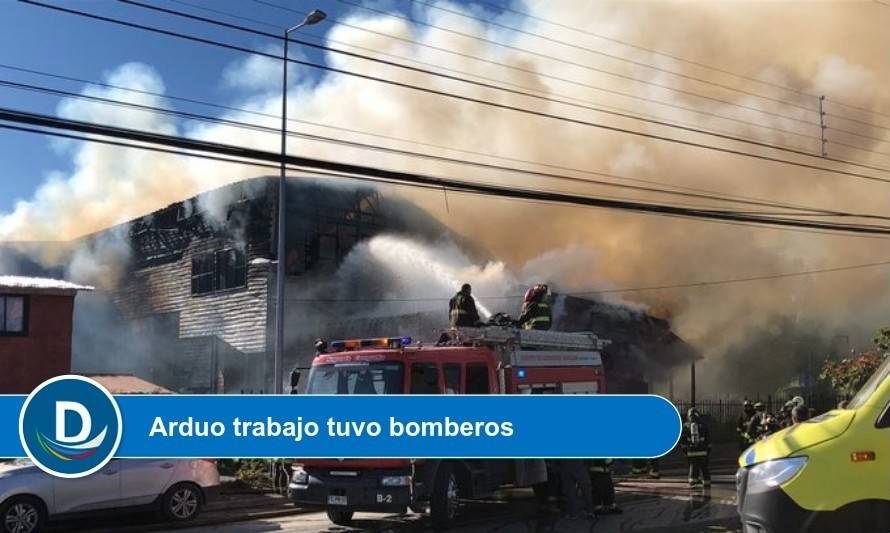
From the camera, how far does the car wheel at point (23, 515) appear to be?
8852 millimetres

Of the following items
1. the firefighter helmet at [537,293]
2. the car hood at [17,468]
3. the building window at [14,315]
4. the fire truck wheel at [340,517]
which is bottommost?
the fire truck wheel at [340,517]

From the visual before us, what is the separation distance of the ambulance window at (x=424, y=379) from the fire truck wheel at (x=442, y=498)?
0.85 meters

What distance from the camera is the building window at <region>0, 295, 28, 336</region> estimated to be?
Answer: 58.1ft

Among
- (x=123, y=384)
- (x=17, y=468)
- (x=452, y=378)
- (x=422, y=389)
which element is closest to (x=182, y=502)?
(x=17, y=468)

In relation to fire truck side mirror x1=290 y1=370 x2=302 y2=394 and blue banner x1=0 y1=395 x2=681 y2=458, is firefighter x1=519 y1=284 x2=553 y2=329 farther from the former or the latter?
fire truck side mirror x1=290 y1=370 x2=302 y2=394

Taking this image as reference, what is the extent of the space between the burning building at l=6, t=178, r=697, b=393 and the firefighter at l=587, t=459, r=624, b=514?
12.5 m

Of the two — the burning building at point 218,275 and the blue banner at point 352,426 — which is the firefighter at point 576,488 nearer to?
the blue banner at point 352,426

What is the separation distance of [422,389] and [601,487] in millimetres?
3105

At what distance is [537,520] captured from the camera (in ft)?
32.3

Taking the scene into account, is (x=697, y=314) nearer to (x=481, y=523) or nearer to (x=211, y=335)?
(x=211, y=335)

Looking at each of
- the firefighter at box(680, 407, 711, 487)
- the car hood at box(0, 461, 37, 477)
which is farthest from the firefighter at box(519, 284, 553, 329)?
the car hood at box(0, 461, 37, 477)

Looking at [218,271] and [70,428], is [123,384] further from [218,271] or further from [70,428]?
[70,428]

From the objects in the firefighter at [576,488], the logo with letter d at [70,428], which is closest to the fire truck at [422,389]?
the firefighter at [576,488]

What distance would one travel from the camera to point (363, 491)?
8562 mm
